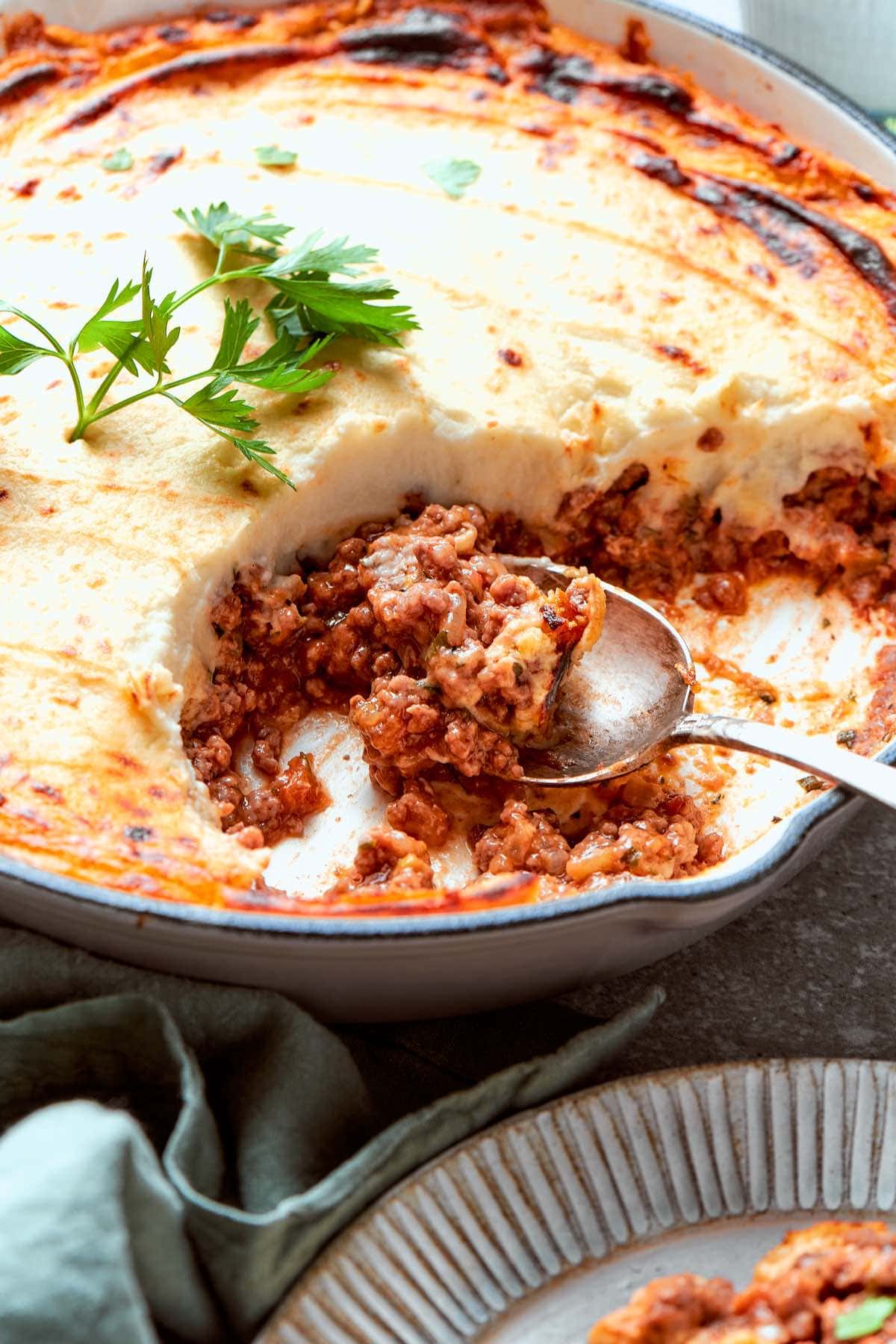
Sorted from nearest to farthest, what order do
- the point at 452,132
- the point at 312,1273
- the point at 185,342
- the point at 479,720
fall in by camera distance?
the point at 312,1273 → the point at 479,720 → the point at 185,342 → the point at 452,132

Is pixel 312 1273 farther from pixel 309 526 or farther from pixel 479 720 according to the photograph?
pixel 309 526

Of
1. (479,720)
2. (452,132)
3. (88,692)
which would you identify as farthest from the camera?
(452,132)

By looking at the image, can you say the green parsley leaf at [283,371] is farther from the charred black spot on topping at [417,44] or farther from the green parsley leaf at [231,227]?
the charred black spot on topping at [417,44]

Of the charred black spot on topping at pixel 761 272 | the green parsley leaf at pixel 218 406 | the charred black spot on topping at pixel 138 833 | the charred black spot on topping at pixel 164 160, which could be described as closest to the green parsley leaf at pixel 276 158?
the charred black spot on topping at pixel 164 160

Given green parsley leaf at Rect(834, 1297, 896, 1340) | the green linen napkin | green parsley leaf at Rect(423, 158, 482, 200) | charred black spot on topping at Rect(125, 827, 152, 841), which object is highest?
green parsley leaf at Rect(423, 158, 482, 200)

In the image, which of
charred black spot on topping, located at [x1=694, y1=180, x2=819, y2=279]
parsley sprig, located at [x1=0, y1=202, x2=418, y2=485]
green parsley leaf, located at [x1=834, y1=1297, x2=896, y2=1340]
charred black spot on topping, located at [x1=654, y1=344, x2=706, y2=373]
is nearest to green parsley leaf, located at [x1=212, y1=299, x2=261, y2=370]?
parsley sprig, located at [x1=0, y1=202, x2=418, y2=485]

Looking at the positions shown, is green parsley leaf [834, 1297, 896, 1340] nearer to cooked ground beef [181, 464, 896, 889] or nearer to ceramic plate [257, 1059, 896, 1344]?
ceramic plate [257, 1059, 896, 1344]

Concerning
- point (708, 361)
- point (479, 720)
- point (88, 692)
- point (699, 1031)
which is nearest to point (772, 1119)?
point (699, 1031)
